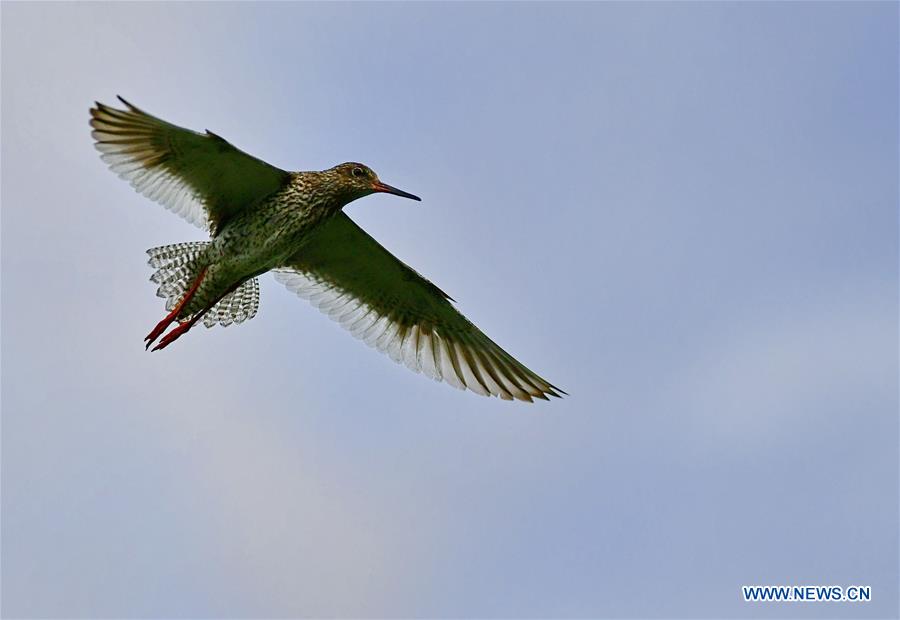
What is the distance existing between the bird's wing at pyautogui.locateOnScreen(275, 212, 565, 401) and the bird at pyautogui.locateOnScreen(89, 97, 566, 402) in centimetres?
1

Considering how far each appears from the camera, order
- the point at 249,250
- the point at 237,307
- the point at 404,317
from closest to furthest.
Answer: the point at 249,250 → the point at 237,307 → the point at 404,317

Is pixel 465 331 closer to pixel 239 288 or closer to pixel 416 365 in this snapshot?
pixel 416 365

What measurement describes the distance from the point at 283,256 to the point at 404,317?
2.20m

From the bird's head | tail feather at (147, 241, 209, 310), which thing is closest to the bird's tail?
tail feather at (147, 241, 209, 310)

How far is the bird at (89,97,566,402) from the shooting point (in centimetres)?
1475

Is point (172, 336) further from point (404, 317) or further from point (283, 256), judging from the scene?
point (404, 317)

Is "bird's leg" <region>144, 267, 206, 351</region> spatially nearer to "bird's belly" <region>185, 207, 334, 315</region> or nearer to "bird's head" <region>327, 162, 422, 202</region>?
"bird's belly" <region>185, 207, 334, 315</region>

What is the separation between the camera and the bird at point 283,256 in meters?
14.8

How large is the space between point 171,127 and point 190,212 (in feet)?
4.38

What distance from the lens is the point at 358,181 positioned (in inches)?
609

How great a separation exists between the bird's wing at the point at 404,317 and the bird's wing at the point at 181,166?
1.37 meters

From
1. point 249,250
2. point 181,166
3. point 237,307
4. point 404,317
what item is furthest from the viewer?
point 404,317

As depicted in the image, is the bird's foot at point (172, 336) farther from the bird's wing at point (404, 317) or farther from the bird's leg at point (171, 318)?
the bird's wing at point (404, 317)

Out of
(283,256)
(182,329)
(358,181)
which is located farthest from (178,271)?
(358,181)
